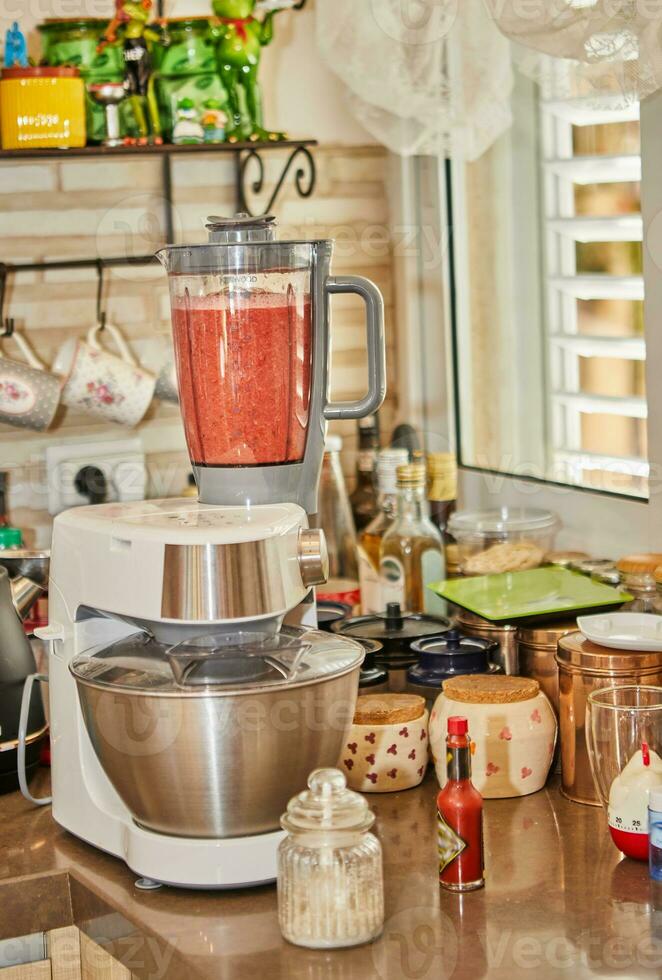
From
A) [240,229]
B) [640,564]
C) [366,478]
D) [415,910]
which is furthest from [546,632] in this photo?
[366,478]

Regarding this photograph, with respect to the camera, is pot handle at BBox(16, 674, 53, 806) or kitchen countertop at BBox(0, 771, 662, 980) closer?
kitchen countertop at BBox(0, 771, 662, 980)

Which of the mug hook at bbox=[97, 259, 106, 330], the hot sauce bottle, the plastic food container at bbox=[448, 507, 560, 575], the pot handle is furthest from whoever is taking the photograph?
the mug hook at bbox=[97, 259, 106, 330]

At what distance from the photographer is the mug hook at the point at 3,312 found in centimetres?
187

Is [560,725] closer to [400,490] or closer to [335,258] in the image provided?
[400,490]

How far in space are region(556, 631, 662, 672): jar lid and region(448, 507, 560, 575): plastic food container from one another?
14.7 inches

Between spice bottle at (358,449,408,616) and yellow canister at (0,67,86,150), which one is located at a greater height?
yellow canister at (0,67,86,150)

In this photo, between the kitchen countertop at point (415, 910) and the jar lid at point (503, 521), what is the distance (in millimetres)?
495

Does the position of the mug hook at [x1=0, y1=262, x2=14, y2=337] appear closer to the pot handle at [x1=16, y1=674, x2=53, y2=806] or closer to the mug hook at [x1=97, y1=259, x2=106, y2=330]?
the mug hook at [x1=97, y1=259, x2=106, y2=330]

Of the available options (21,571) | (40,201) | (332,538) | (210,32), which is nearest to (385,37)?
(210,32)

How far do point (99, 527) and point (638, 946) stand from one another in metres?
0.55

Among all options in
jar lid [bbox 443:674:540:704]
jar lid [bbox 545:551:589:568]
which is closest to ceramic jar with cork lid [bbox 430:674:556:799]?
jar lid [bbox 443:674:540:704]

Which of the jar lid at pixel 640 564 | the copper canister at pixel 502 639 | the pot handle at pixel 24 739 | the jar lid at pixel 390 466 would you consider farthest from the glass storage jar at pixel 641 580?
the pot handle at pixel 24 739

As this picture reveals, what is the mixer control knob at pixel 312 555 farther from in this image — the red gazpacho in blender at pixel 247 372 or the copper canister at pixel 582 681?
the copper canister at pixel 582 681

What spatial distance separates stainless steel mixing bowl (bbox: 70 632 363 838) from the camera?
108 centimetres
